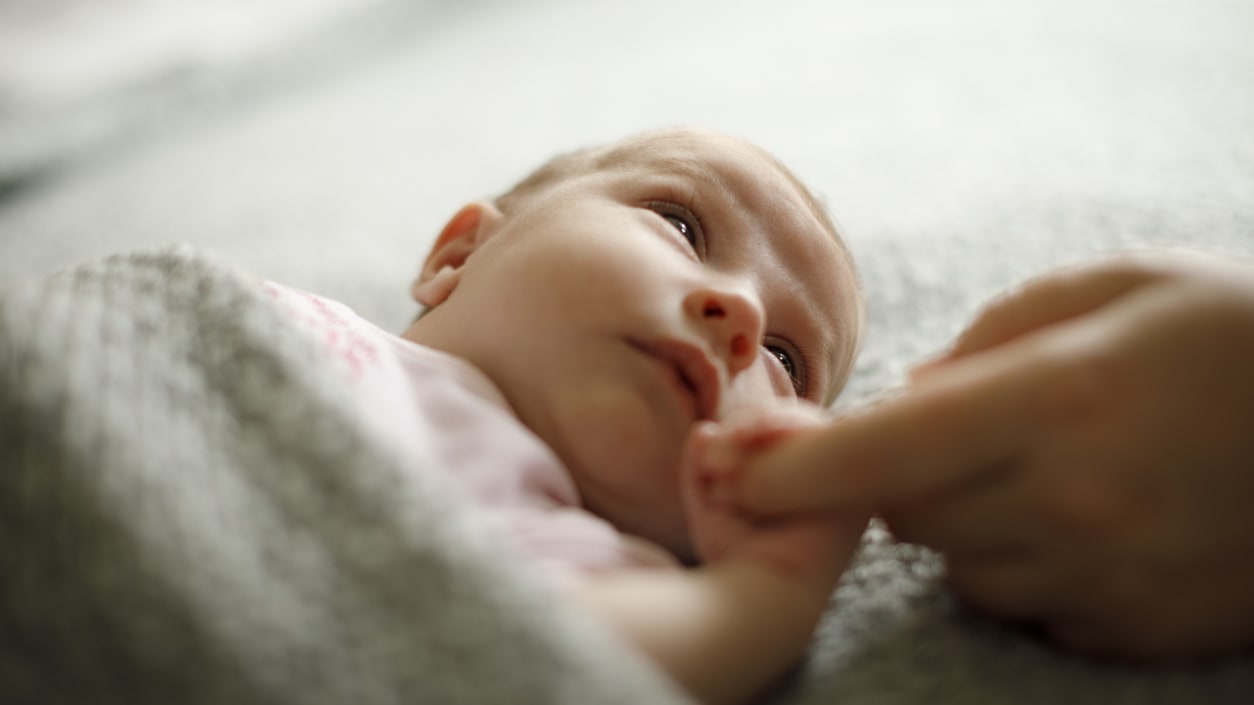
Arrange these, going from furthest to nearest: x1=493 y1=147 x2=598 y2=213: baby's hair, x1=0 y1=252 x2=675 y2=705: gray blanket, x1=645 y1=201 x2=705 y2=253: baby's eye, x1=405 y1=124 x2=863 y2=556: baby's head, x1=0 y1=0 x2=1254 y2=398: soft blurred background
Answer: x1=0 y1=0 x2=1254 y2=398: soft blurred background, x1=493 y1=147 x2=598 y2=213: baby's hair, x1=645 y1=201 x2=705 y2=253: baby's eye, x1=405 y1=124 x2=863 y2=556: baby's head, x1=0 y1=252 x2=675 y2=705: gray blanket

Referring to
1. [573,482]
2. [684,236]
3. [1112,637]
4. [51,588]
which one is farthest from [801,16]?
[51,588]

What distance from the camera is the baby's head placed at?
73 centimetres

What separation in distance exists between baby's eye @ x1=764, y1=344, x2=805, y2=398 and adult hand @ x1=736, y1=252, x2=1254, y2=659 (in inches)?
10.7

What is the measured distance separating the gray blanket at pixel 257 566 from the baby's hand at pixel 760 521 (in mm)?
66

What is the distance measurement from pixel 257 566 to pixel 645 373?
0.31 metres

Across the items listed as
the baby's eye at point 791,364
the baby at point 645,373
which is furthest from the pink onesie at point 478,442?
the baby's eye at point 791,364

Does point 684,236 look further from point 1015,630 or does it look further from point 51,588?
point 51,588

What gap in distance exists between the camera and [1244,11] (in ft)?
5.87

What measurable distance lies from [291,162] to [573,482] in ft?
4.18

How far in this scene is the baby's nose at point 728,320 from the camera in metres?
0.74

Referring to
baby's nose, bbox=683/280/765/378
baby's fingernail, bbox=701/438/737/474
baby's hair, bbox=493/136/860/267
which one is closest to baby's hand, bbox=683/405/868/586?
baby's fingernail, bbox=701/438/737/474

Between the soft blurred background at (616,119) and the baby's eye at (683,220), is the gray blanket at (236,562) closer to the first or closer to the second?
the baby's eye at (683,220)

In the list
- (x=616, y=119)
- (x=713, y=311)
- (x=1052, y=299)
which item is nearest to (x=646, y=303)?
(x=713, y=311)

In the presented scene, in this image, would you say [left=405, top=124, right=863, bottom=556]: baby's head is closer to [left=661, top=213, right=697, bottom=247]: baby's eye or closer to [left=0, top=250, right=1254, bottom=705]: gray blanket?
[left=661, top=213, right=697, bottom=247]: baby's eye
